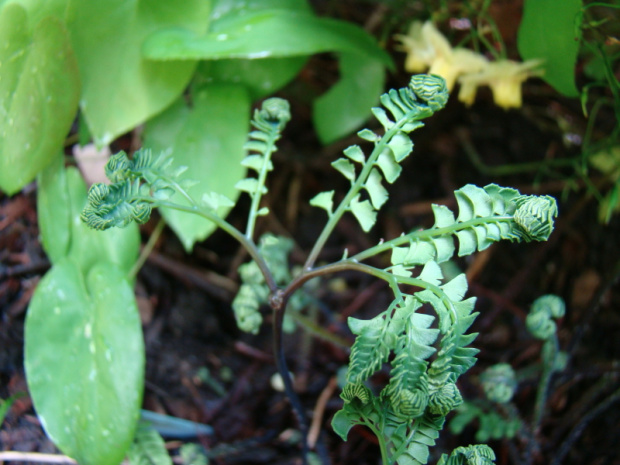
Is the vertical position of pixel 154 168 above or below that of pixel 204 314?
above

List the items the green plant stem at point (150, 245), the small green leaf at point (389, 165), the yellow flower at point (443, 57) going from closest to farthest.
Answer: the small green leaf at point (389, 165) → the yellow flower at point (443, 57) → the green plant stem at point (150, 245)

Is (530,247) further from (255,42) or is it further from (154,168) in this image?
(154,168)

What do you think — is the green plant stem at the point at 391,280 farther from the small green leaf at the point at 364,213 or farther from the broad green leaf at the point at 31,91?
the broad green leaf at the point at 31,91

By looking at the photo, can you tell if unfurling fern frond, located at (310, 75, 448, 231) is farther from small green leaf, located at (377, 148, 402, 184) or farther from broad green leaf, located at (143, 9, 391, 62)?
broad green leaf, located at (143, 9, 391, 62)

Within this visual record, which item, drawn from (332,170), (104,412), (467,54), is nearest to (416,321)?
(104,412)

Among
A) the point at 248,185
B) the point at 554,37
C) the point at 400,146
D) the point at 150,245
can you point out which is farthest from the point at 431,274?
the point at 150,245

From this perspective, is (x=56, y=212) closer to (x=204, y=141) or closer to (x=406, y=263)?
(x=204, y=141)

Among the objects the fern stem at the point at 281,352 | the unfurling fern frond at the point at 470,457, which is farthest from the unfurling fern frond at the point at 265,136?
the unfurling fern frond at the point at 470,457
